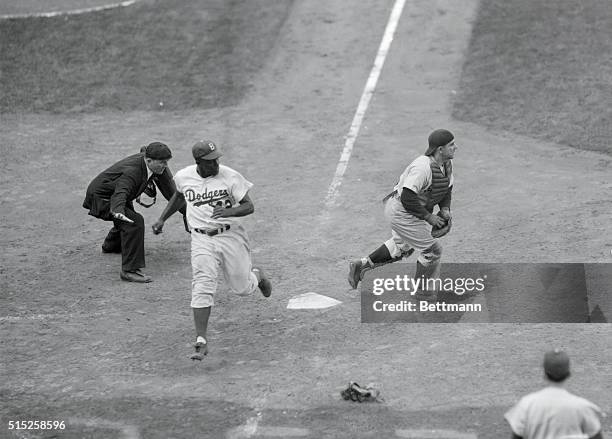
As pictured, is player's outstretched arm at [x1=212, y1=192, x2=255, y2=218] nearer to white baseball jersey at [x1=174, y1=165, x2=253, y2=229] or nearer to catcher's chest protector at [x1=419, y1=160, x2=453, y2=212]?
white baseball jersey at [x1=174, y1=165, x2=253, y2=229]

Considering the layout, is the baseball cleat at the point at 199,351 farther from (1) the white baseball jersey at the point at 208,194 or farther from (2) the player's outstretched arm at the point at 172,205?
(2) the player's outstretched arm at the point at 172,205

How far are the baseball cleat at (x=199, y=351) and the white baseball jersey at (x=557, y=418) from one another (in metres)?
3.98

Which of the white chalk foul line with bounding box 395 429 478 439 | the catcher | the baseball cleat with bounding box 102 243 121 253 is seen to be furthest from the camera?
the baseball cleat with bounding box 102 243 121 253

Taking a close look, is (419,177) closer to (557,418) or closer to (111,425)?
(111,425)

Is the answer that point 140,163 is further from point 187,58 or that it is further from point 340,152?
point 187,58

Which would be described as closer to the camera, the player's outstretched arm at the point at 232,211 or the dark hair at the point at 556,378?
the dark hair at the point at 556,378

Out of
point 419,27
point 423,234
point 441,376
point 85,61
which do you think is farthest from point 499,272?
point 85,61

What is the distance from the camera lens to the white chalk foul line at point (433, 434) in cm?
842

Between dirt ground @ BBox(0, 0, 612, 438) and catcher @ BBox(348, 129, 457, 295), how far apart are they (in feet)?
2.37

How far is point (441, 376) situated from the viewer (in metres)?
9.42

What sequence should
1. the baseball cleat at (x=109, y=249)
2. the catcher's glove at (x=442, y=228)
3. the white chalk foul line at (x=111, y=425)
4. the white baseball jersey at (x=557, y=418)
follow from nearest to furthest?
the white baseball jersey at (x=557, y=418)
the white chalk foul line at (x=111, y=425)
the catcher's glove at (x=442, y=228)
the baseball cleat at (x=109, y=249)

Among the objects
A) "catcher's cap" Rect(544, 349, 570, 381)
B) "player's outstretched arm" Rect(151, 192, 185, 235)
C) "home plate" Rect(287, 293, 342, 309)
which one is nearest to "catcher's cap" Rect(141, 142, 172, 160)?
"player's outstretched arm" Rect(151, 192, 185, 235)

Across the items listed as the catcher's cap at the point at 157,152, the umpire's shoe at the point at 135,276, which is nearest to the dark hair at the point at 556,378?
the catcher's cap at the point at 157,152

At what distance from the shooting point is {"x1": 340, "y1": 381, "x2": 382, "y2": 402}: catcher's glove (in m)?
9.00
